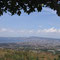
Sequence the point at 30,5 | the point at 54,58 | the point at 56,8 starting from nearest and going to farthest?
the point at 54,58 → the point at 56,8 → the point at 30,5

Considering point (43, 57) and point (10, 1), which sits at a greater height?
point (10, 1)

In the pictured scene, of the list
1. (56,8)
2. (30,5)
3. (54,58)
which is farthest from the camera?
(30,5)

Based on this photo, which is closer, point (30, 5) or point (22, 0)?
point (22, 0)

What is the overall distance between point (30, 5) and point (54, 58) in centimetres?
589

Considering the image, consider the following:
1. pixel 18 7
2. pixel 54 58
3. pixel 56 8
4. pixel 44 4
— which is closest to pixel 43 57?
pixel 54 58

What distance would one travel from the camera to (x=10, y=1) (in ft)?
59.7

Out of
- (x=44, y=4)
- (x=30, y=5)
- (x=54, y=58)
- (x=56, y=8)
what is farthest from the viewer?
(x=30, y=5)

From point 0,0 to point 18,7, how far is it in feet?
5.01

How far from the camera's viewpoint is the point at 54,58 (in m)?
14.5

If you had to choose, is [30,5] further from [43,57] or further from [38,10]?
[43,57]

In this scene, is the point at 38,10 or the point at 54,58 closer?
the point at 54,58

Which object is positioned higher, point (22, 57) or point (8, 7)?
point (8, 7)

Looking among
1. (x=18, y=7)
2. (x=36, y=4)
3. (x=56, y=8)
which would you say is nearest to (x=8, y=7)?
(x=18, y=7)

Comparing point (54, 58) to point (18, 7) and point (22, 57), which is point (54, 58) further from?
point (18, 7)
